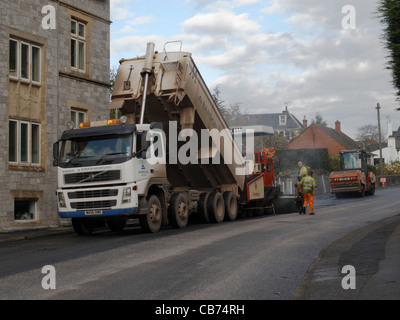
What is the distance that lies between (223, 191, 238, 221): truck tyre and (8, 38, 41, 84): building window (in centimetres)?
749

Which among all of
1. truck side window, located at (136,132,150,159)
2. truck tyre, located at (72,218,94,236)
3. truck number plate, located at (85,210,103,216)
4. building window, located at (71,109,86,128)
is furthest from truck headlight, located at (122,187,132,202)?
building window, located at (71,109,86,128)

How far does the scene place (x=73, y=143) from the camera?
46.1 ft

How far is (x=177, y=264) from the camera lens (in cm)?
900

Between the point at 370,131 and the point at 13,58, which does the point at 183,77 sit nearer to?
the point at 13,58

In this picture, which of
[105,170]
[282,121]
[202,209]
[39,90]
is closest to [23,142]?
[39,90]

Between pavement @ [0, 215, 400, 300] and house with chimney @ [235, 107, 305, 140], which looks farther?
house with chimney @ [235, 107, 305, 140]

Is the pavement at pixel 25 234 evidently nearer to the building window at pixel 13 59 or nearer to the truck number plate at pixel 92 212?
the truck number plate at pixel 92 212

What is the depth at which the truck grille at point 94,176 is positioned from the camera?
1328cm

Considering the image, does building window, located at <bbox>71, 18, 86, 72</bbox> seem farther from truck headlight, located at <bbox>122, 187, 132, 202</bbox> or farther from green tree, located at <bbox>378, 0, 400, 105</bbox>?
green tree, located at <bbox>378, 0, 400, 105</bbox>

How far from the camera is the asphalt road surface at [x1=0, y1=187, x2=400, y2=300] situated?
6883 millimetres

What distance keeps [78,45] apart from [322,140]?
199 ft
